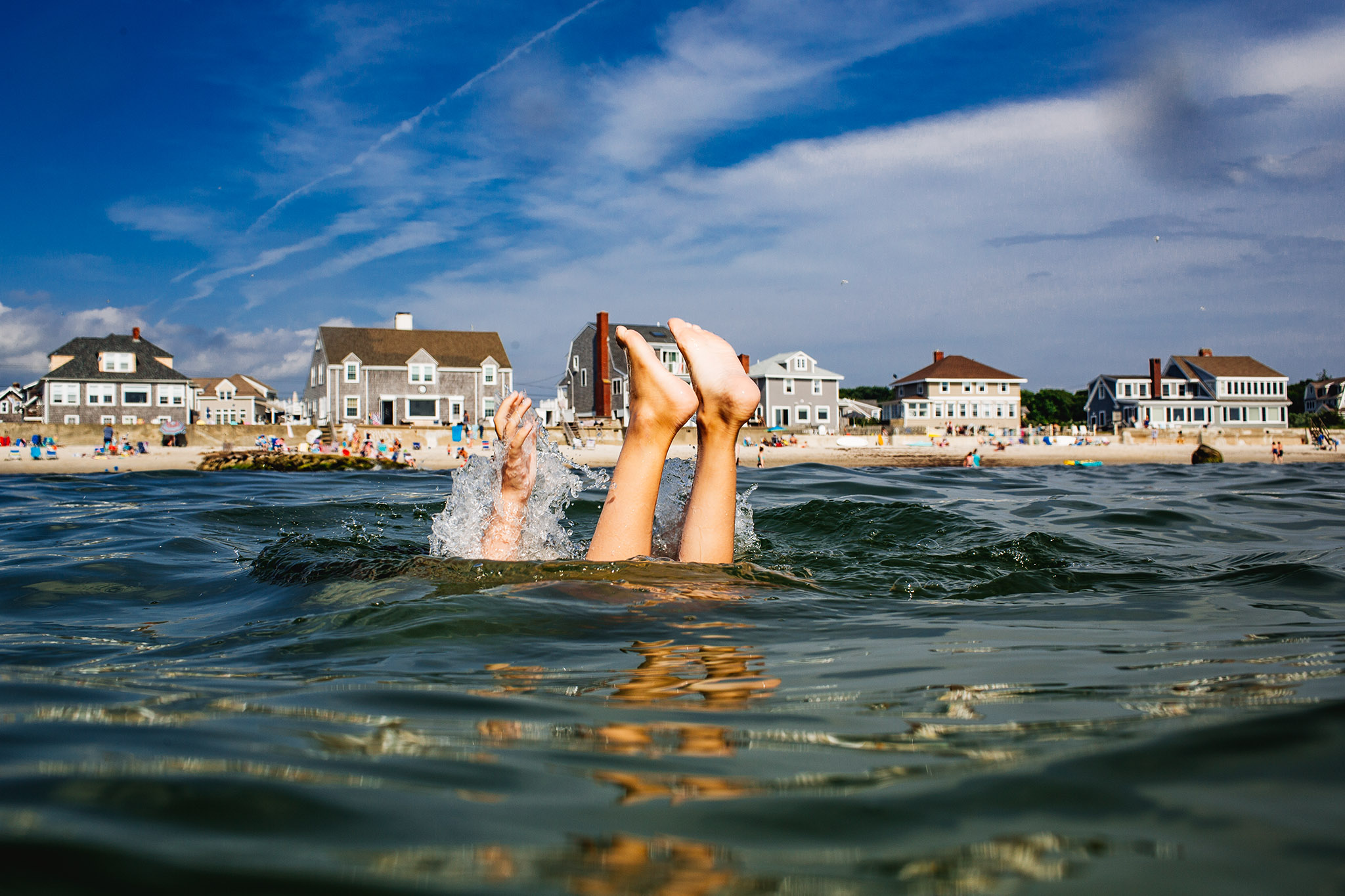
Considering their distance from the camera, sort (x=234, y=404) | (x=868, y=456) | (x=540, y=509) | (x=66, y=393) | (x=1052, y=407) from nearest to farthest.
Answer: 1. (x=540, y=509)
2. (x=868, y=456)
3. (x=66, y=393)
4. (x=234, y=404)
5. (x=1052, y=407)

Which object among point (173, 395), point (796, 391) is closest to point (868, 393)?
point (796, 391)

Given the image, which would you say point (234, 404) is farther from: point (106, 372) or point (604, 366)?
point (604, 366)

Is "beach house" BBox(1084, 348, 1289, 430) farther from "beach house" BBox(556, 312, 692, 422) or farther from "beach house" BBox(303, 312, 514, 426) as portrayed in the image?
"beach house" BBox(303, 312, 514, 426)

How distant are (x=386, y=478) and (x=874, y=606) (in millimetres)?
11009

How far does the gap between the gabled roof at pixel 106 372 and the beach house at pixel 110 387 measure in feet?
0.11

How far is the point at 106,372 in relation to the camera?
146 ft

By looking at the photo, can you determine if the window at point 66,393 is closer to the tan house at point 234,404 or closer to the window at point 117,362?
the window at point 117,362

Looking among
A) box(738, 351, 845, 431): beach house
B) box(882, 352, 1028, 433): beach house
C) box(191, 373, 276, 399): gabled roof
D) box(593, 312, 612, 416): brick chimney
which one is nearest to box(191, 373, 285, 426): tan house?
box(191, 373, 276, 399): gabled roof

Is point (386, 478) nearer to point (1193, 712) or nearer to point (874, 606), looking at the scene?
point (874, 606)

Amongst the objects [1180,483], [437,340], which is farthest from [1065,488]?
[437,340]

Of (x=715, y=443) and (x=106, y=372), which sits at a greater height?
(x=106, y=372)

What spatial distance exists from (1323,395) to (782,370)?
173ft

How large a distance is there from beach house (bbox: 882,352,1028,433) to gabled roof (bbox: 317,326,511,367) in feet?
89.4

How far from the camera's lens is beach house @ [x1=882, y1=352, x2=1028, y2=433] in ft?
184
